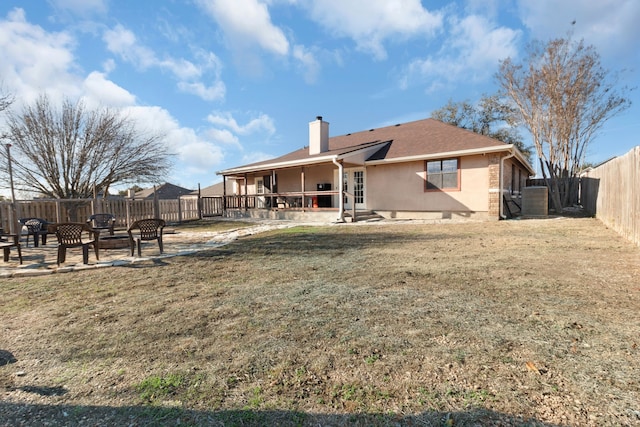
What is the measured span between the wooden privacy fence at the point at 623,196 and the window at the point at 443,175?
14.8 ft

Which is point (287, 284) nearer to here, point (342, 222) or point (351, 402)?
point (351, 402)

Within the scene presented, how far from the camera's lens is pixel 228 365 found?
2283mm

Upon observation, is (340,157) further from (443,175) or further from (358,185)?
(443,175)

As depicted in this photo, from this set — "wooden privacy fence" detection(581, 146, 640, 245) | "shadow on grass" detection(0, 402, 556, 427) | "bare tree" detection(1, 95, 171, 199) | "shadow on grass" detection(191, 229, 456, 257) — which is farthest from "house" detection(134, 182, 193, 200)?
"shadow on grass" detection(0, 402, 556, 427)

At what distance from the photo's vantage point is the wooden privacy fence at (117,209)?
36.3 feet

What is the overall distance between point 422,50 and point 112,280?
14430 millimetres

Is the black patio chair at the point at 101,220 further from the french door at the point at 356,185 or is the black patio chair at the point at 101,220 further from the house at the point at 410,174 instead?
the french door at the point at 356,185

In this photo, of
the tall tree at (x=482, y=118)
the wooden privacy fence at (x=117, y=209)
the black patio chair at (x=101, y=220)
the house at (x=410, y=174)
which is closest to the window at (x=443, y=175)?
the house at (x=410, y=174)

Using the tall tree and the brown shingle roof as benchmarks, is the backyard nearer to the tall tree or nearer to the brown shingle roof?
the brown shingle roof

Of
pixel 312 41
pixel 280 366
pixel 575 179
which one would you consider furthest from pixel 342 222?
pixel 575 179

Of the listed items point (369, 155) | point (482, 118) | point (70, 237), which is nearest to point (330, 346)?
point (70, 237)

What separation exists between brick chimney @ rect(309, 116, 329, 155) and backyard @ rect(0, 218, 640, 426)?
1312 centimetres

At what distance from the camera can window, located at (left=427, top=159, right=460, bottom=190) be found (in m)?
12.6

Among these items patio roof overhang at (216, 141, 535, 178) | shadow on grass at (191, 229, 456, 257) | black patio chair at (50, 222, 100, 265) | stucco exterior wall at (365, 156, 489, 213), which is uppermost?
patio roof overhang at (216, 141, 535, 178)
